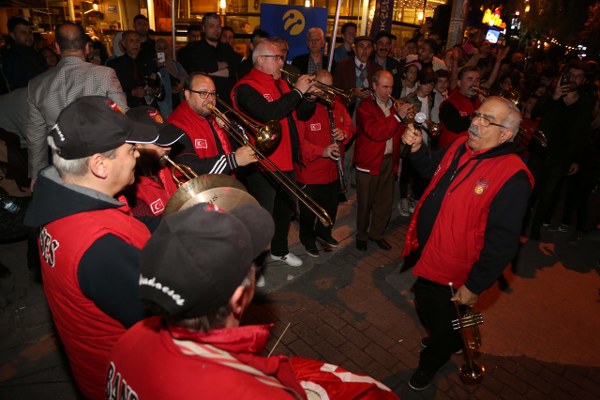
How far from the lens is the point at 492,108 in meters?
3.10

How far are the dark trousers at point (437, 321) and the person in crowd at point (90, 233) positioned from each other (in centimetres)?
250

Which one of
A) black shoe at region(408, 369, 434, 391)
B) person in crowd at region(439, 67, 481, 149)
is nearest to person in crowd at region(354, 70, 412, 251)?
person in crowd at region(439, 67, 481, 149)

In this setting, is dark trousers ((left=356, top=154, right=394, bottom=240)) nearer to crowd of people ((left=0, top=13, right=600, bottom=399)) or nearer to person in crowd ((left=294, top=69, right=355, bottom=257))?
crowd of people ((left=0, top=13, right=600, bottom=399))

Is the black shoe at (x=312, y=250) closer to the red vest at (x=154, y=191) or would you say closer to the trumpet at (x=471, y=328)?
the trumpet at (x=471, y=328)

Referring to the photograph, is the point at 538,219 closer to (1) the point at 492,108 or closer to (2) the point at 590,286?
(2) the point at 590,286

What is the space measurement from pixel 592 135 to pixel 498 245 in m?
5.58

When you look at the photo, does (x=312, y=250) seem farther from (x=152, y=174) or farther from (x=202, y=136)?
(x=152, y=174)

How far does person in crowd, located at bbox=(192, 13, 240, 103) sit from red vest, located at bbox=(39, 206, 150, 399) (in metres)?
5.71

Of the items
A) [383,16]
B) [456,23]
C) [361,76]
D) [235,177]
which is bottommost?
[235,177]

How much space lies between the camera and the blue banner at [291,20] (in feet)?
25.0

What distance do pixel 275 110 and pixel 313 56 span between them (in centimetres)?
377

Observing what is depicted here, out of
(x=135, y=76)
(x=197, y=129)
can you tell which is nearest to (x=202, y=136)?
(x=197, y=129)

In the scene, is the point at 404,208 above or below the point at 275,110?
below

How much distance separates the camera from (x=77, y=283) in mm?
1790
